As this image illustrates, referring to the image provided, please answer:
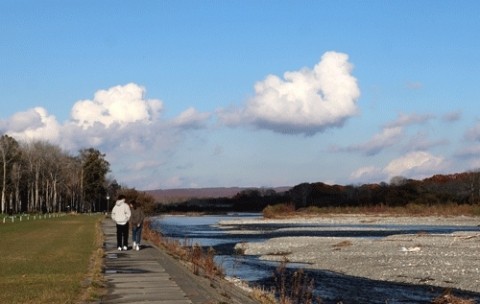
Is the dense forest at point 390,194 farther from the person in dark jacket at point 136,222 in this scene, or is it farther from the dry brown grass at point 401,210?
the person in dark jacket at point 136,222

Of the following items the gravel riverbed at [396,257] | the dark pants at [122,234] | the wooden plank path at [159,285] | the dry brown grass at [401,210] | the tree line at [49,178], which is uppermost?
the tree line at [49,178]

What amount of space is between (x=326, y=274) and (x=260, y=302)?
12613mm

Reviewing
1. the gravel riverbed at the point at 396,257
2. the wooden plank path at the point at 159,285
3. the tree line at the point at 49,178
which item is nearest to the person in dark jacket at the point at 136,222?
the wooden plank path at the point at 159,285

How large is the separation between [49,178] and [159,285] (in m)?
113

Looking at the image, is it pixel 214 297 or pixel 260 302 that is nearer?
pixel 214 297

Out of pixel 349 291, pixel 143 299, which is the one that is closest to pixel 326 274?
pixel 349 291

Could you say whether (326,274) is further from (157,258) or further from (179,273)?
(179,273)

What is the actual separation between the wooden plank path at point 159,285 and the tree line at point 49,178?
251ft

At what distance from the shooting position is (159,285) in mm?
15992

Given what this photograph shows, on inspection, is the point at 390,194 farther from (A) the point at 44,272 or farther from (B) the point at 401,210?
(A) the point at 44,272

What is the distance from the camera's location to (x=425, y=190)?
138250 millimetres

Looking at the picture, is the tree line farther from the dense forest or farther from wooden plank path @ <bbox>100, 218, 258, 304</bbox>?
wooden plank path @ <bbox>100, 218, 258, 304</bbox>

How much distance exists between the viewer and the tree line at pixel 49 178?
10638cm

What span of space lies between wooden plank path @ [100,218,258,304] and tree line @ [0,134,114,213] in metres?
76.4
